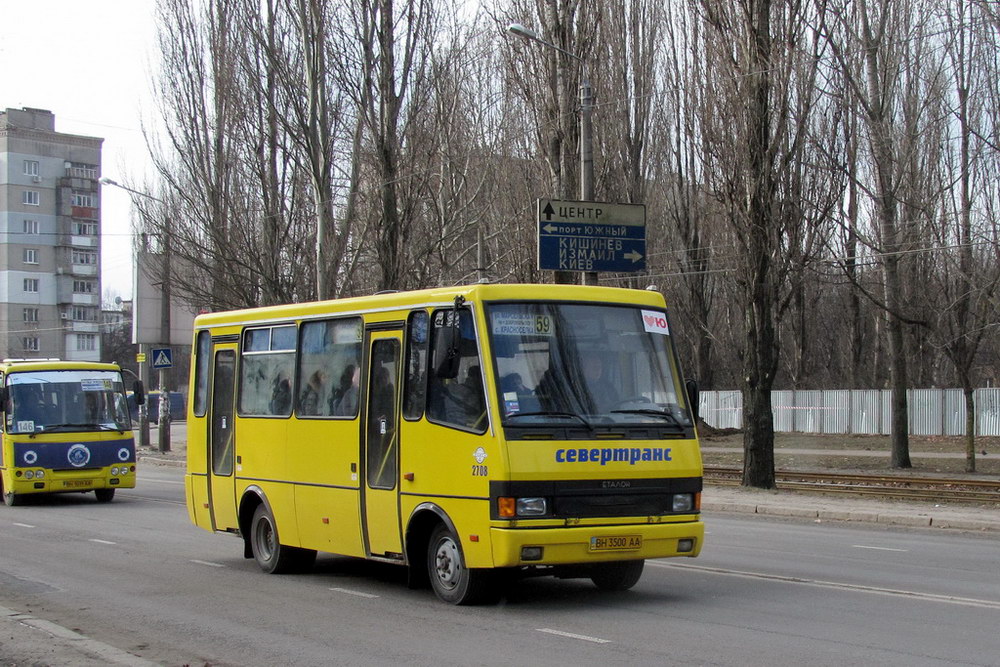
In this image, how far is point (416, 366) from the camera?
1089 cm

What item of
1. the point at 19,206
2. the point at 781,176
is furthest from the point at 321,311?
the point at 19,206

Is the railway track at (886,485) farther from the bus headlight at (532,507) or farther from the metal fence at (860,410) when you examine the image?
the metal fence at (860,410)

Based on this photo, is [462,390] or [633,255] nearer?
[462,390]

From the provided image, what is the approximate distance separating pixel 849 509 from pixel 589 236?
6.64m

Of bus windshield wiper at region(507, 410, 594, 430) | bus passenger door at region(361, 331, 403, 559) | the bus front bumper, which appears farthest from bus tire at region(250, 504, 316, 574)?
bus windshield wiper at region(507, 410, 594, 430)

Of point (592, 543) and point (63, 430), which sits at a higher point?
point (63, 430)

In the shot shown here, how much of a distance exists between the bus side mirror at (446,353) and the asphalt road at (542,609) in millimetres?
1999

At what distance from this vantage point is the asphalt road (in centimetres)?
→ 837

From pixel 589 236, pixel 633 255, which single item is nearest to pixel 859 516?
pixel 633 255

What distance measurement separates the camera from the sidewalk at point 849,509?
18750 millimetres

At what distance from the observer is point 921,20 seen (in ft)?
112

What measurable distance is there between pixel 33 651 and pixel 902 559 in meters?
9.57

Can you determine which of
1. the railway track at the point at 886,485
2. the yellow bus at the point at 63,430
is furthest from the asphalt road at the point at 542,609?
the yellow bus at the point at 63,430

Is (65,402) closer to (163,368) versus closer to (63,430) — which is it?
(63,430)
